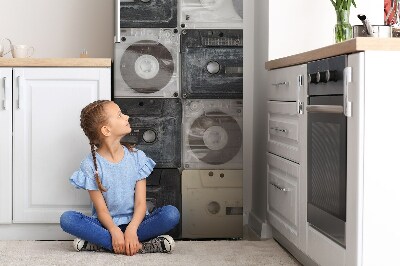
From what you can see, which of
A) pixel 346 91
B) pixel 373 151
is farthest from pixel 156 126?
pixel 373 151

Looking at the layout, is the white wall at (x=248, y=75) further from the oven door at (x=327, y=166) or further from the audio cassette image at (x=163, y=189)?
the oven door at (x=327, y=166)

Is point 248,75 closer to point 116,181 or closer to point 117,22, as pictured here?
point 117,22

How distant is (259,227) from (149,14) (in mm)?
1306

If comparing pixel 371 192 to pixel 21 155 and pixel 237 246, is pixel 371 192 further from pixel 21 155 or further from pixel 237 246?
pixel 21 155

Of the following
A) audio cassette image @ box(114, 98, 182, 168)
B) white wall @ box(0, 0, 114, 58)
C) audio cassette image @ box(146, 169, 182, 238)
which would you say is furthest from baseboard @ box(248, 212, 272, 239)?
white wall @ box(0, 0, 114, 58)

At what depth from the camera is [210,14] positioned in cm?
393

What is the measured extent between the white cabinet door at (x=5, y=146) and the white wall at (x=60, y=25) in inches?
24.2

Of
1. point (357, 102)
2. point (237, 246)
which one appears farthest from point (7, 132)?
point (357, 102)

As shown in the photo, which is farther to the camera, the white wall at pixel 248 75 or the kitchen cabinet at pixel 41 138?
the white wall at pixel 248 75

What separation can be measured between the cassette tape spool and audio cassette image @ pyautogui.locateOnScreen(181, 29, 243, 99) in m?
0.43

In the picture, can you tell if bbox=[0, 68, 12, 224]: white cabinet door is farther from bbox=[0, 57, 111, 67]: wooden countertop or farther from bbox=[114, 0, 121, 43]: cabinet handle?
bbox=[114, 0, 121, 43]: cabinet handle

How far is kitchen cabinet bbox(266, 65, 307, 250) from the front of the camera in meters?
3.16

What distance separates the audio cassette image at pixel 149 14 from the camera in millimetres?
3896

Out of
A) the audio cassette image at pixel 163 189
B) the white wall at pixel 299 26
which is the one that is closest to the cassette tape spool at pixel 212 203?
the audio cassette image at pixel 163 189
